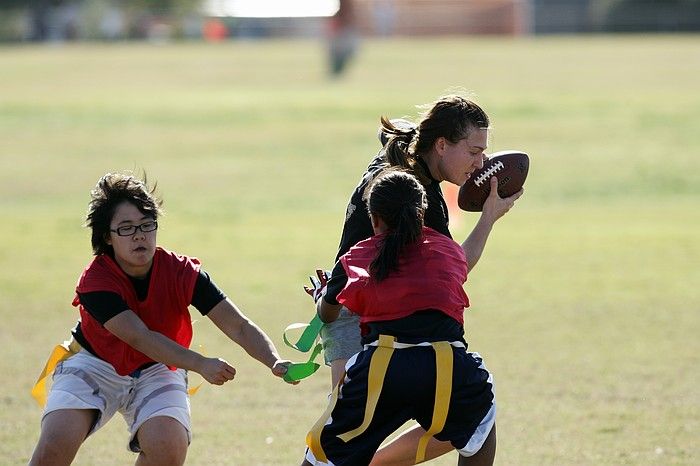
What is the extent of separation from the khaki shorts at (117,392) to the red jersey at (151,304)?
0.06 metres

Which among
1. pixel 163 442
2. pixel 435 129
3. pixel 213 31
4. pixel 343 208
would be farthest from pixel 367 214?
pixel 213 31

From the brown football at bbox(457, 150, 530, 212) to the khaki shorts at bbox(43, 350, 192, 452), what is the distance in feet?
4.72

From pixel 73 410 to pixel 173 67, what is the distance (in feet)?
152

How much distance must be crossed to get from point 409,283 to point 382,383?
1.20 ft

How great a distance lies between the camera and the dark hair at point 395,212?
4.43 m

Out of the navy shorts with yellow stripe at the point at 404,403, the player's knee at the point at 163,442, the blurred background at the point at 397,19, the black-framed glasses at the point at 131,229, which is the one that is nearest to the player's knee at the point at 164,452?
the player's knee at the point at 163,442

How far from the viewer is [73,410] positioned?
4.97 metres

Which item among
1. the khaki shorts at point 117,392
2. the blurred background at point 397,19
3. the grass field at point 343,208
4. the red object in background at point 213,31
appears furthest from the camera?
the red object in background at point 213,31

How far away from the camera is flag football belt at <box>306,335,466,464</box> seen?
4.38 meters

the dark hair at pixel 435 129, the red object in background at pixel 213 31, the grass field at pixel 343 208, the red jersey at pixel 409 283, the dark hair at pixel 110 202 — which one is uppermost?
the dark hair at pixel 435 129

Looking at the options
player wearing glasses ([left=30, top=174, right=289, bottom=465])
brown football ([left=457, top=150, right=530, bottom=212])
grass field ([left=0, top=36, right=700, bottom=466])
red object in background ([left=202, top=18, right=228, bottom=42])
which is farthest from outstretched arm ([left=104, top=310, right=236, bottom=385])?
red object in background ([left=202, top=18, right=228, bottom=42])

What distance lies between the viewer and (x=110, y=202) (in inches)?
202

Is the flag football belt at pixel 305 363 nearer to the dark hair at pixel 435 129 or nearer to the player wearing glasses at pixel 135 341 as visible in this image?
the player wearing glasses at pixel 135 341

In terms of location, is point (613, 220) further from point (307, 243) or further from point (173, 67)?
point (173, 67)
